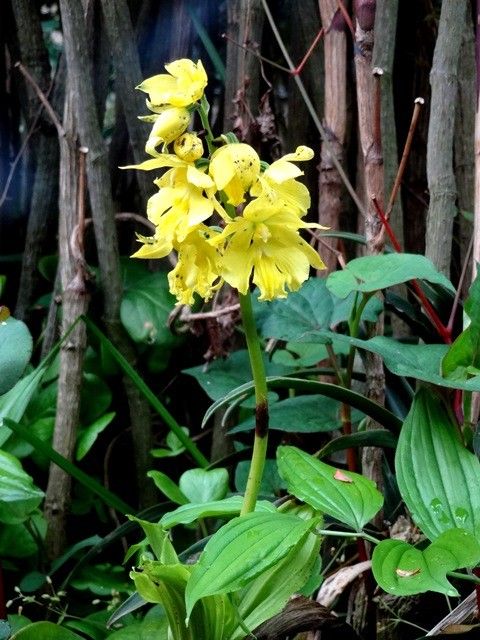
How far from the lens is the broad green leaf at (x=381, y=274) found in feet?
2.89

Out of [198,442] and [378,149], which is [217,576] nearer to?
[378,149]

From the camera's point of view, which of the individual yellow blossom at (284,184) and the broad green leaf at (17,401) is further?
the broad green leaf at (17,401)

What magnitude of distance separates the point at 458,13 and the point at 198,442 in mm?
832

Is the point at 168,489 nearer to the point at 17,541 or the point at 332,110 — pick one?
the point at 17,541

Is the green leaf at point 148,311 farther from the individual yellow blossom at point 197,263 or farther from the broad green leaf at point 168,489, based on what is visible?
the individual yellow blossom at point 197,263

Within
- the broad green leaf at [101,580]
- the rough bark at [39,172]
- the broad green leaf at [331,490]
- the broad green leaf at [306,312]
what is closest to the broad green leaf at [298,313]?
the broad green leaf at [306,312]

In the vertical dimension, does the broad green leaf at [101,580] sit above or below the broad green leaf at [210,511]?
below

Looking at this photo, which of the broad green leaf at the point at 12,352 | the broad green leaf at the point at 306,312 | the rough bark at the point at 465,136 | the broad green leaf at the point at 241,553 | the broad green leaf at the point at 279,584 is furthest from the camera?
the rough bark at the point at 465,136

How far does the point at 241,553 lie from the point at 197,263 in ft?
0.80

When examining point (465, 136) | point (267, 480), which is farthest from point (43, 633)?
point (465, 136)

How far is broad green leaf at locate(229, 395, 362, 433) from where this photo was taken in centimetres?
108

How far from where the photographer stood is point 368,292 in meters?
0.94

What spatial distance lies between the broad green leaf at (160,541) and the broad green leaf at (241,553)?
10 centimetres

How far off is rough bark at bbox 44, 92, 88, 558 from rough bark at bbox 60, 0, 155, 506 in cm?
3
